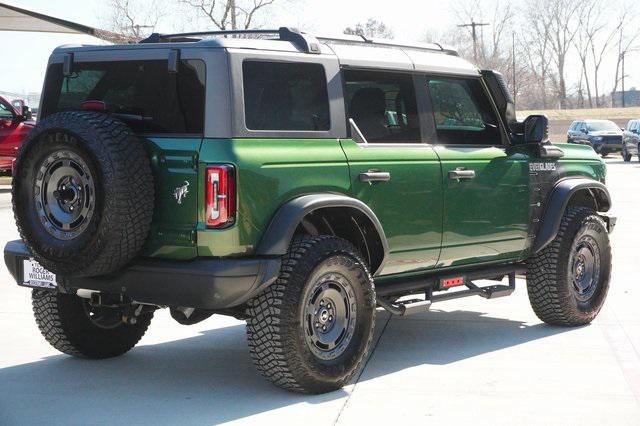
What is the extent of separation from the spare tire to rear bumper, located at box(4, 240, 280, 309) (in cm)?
15

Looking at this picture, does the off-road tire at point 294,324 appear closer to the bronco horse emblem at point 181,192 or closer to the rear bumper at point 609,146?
the bronco horse emblem at point 181,192

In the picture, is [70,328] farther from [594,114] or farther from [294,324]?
[594,114]

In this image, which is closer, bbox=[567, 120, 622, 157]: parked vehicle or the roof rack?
the roof rack

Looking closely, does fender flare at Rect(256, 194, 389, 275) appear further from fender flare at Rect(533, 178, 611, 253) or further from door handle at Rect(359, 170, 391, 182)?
fender flare at Rect(533, 178, 611, 253)

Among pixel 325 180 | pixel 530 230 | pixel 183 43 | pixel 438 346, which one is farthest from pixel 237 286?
pixel 530 230

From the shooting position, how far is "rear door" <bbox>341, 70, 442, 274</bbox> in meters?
6.75

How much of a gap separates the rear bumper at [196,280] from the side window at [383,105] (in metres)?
1.33

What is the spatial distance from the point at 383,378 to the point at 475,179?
5.13 ft

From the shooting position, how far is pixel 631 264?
1216 cm

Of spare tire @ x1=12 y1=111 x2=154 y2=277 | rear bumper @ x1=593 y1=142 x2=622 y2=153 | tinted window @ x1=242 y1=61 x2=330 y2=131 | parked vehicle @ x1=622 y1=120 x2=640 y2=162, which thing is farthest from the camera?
rear bumper @ x1=593 y1=142 x2=622 y2=153

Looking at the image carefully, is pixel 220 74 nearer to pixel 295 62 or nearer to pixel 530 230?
pixel 295 62

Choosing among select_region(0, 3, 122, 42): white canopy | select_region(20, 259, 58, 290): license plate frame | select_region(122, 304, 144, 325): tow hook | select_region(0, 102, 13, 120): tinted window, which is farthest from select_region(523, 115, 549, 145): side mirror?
select_region(0, 3, 122, 42): white canopy

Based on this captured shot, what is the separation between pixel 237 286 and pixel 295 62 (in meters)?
1.41

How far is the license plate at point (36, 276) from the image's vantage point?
6465 mm
